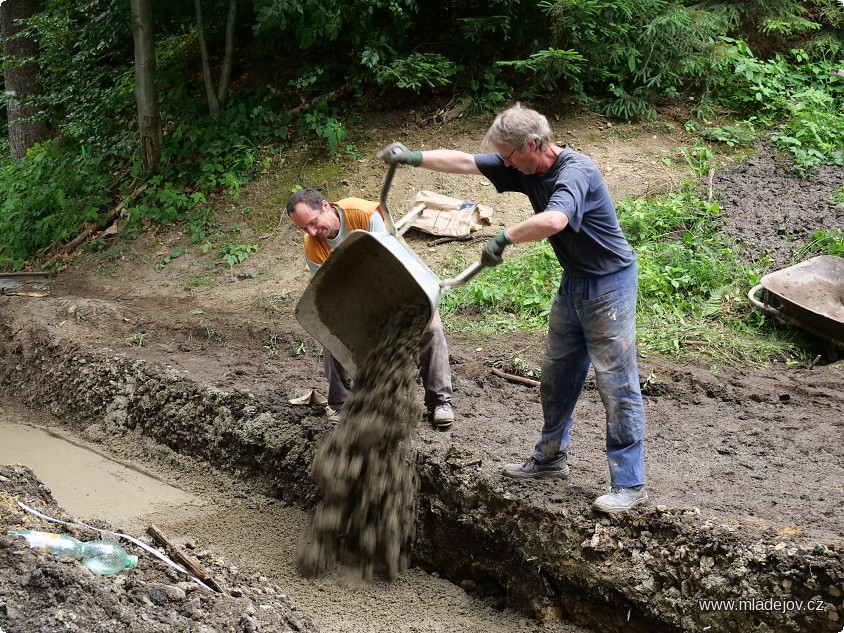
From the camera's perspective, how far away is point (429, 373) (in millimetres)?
4684

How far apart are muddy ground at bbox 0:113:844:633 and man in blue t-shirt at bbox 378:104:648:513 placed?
382 millimetres

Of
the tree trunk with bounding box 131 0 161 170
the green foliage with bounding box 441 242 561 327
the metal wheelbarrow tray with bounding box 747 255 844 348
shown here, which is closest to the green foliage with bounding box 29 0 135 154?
the tree trunk with bounding box 131 0 161 170

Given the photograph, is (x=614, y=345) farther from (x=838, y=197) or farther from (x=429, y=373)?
(x=838, y=197)

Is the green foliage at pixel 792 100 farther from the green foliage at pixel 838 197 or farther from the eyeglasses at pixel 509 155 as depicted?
the eyeglasses at pixel 509 155

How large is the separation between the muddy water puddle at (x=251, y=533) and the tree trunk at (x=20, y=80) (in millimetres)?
7835

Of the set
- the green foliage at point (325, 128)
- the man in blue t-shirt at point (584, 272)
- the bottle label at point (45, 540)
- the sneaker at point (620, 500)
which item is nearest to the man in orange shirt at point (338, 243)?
the man in blue t-shirt at point (584, 272)

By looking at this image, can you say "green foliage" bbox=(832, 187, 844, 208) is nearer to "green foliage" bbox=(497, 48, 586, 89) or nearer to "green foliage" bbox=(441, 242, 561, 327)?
"green foliage" bbox=(441, 242, 561, 327)

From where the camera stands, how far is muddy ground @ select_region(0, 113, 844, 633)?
11.3ft

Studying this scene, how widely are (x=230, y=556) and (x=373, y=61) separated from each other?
6499 millimetres

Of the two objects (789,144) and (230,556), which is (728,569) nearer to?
(230,556)

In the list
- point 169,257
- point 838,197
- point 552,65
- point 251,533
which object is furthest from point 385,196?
point 552,65

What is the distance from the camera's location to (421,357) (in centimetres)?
466

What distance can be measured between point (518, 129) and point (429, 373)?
1.74m

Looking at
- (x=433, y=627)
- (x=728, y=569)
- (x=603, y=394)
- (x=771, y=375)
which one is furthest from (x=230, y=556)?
(x=771, y=375)
